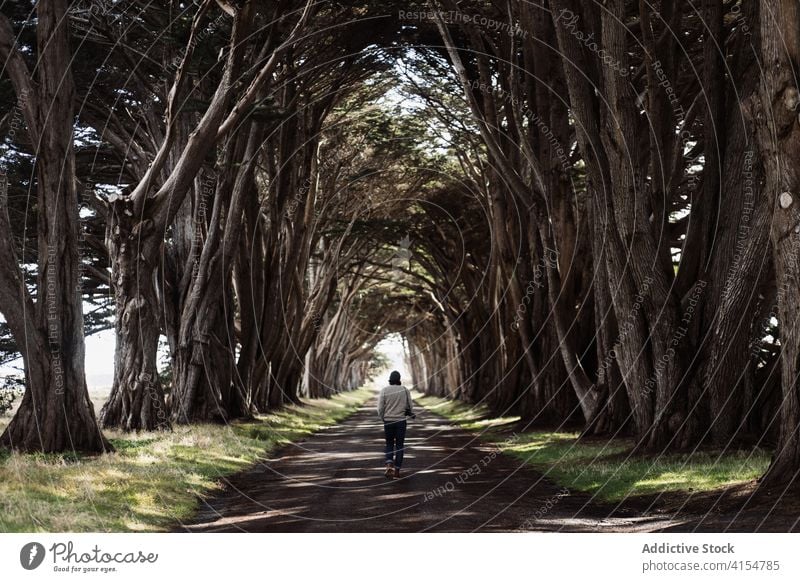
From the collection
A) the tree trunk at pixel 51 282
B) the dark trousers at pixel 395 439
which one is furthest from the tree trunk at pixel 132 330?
the dark trousers at pixel 395 439

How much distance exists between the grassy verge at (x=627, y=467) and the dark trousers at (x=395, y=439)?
231 centimetres

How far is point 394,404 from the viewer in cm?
1454

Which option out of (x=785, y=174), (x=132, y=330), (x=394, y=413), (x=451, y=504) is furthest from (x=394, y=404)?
(x=785, y=174)

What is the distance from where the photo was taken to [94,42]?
19.5 meters

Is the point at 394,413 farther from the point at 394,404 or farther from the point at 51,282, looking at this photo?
the point at 51,282

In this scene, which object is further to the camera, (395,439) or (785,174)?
(395,439)

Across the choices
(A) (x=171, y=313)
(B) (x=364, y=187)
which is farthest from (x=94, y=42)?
(B) (x=364, y=187)

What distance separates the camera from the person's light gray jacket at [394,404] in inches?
571

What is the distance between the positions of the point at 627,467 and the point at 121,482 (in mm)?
7010

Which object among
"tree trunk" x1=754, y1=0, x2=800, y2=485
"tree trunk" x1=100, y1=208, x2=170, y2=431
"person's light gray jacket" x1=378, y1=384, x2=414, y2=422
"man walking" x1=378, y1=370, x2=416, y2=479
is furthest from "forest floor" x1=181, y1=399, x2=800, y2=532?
"tree trunk" x1=100, y1=208, x2=170, y2=431

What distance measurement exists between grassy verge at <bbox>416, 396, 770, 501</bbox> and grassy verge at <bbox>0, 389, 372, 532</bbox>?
16.4 ft

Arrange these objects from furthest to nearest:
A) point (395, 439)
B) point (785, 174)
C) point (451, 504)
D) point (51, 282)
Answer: point (51, 282), point (395, 439), point (451, 504), point (785, 174)

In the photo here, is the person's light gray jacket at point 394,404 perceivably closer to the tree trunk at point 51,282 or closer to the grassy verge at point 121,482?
the grassy verge at point 121,482

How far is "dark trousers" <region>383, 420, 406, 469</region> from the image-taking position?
14680 millimetres
